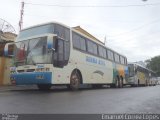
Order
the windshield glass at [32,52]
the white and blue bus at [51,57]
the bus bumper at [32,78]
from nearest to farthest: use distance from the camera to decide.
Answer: the bus bumper at [32,78]
the white and blue bus at [51,57]
the windshield glass at [32,52]

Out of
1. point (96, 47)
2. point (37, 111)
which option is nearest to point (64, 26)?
point (96, 47)

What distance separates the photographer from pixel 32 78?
12.6 meters

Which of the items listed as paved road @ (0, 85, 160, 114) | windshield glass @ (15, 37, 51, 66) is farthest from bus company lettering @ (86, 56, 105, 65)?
paved road @ (0, 85, 160, 114)

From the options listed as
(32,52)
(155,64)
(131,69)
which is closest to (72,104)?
(32,52)

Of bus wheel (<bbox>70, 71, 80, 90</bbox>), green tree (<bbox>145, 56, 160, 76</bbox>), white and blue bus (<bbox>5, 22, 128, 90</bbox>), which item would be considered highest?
green tree (<bbox>145, 56, 160, 76</bbox>)

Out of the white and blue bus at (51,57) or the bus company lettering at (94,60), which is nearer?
the white and blue bus at (51,57)

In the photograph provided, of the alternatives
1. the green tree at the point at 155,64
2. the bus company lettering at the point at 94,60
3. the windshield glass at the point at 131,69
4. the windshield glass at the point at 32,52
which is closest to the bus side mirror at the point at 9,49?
the windshield glass at the point at 32,52

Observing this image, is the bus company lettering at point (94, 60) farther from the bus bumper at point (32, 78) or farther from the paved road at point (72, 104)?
the paved road at point (72, 104)

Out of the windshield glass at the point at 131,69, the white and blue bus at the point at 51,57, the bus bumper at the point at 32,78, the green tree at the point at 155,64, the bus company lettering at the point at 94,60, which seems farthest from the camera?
the green tree at the point at 155,64

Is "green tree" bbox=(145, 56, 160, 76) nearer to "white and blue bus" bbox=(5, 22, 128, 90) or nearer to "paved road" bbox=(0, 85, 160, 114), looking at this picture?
"white and blue bus" bbox=(5, 22, 128, 90)

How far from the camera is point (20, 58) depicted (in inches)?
529

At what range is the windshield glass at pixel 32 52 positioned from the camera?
12.7 metres

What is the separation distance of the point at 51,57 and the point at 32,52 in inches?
42.7

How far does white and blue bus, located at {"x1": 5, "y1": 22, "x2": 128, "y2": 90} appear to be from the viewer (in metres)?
12.5
